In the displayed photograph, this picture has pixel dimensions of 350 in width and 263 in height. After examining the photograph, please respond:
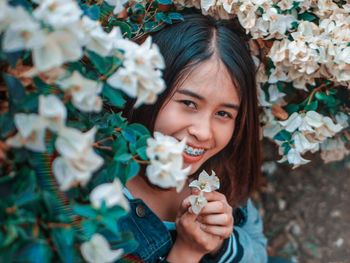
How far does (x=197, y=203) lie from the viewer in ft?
3.67

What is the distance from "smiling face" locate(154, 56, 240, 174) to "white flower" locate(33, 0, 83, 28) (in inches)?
24.2

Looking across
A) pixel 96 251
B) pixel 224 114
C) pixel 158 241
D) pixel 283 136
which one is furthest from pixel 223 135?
pixel 96 251

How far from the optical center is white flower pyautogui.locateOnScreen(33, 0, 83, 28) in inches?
22.4

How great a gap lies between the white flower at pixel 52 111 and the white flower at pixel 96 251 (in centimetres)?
21

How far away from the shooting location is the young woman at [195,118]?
118 centimetres

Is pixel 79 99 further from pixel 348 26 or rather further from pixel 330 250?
pixel 330 250

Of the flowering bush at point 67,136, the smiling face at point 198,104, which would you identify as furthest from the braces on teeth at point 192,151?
the flowering bush at point 67,136

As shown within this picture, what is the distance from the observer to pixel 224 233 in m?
1.21

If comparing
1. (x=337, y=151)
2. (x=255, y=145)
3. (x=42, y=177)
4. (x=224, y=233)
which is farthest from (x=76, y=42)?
(x=337, y=151)

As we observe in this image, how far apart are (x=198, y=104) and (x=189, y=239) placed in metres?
0.41

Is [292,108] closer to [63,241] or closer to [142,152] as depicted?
[142,152]

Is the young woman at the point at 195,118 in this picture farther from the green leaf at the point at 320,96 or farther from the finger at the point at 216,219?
the green leaf at the point at 320,96

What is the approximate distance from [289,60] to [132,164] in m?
0.79

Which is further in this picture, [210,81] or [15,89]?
[210,81]
